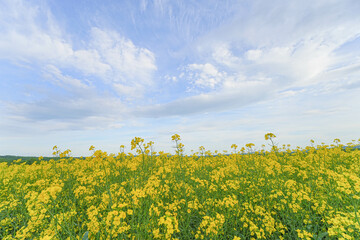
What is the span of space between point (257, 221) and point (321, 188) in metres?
2.20

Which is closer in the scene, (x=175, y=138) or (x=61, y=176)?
(x=175, y=138)

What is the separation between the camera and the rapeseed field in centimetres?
266

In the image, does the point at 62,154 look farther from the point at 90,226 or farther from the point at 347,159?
the point at 347,159

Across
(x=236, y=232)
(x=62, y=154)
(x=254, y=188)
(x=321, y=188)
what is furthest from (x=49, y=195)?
(x=62, y=154)

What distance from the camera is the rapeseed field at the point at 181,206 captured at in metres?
2.66

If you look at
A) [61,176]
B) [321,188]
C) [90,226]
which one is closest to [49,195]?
[90,226]

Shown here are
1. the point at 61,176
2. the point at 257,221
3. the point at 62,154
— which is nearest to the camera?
the point at 257,221

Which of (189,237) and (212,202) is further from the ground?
(212,202)

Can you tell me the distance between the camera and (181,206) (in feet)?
13.9

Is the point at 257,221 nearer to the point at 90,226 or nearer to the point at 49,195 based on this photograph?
the point at 90,226

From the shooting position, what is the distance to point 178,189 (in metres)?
4.89

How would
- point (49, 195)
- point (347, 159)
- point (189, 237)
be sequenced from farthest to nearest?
1. point (347, 159)
2. point (189, 237)
3. point (49, 195)

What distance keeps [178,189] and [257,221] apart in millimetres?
2123

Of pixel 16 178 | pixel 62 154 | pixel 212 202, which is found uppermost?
pixel 62 154
